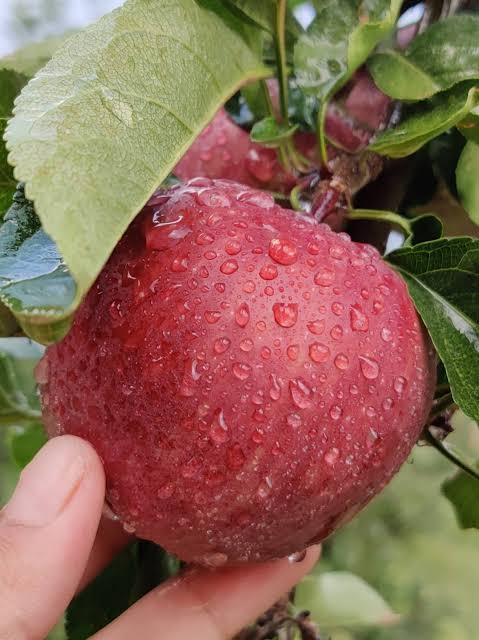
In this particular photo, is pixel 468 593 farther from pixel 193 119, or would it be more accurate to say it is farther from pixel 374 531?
pixel 193 119

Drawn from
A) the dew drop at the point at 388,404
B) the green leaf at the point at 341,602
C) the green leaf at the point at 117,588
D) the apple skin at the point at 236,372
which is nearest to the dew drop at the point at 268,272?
the apple skin at the point at 236,372

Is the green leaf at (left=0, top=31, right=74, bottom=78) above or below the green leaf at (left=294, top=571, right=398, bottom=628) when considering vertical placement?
above

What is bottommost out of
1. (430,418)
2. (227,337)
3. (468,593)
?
(468,593)

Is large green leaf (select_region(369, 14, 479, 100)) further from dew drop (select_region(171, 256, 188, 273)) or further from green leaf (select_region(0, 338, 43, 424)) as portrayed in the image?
green leaf (select_region(0, 338, 43, 424))

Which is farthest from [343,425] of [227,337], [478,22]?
[478,22]

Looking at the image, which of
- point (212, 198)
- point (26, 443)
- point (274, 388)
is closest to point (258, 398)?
point (274, 388)

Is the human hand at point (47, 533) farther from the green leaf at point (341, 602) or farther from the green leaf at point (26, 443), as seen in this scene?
the green leaf at point (341, 602)

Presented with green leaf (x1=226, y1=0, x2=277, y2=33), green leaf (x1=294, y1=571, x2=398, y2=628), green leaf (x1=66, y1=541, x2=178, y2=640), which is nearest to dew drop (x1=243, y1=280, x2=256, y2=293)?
green leaf (x1=226, y1=0, x2=277, y2=33)
